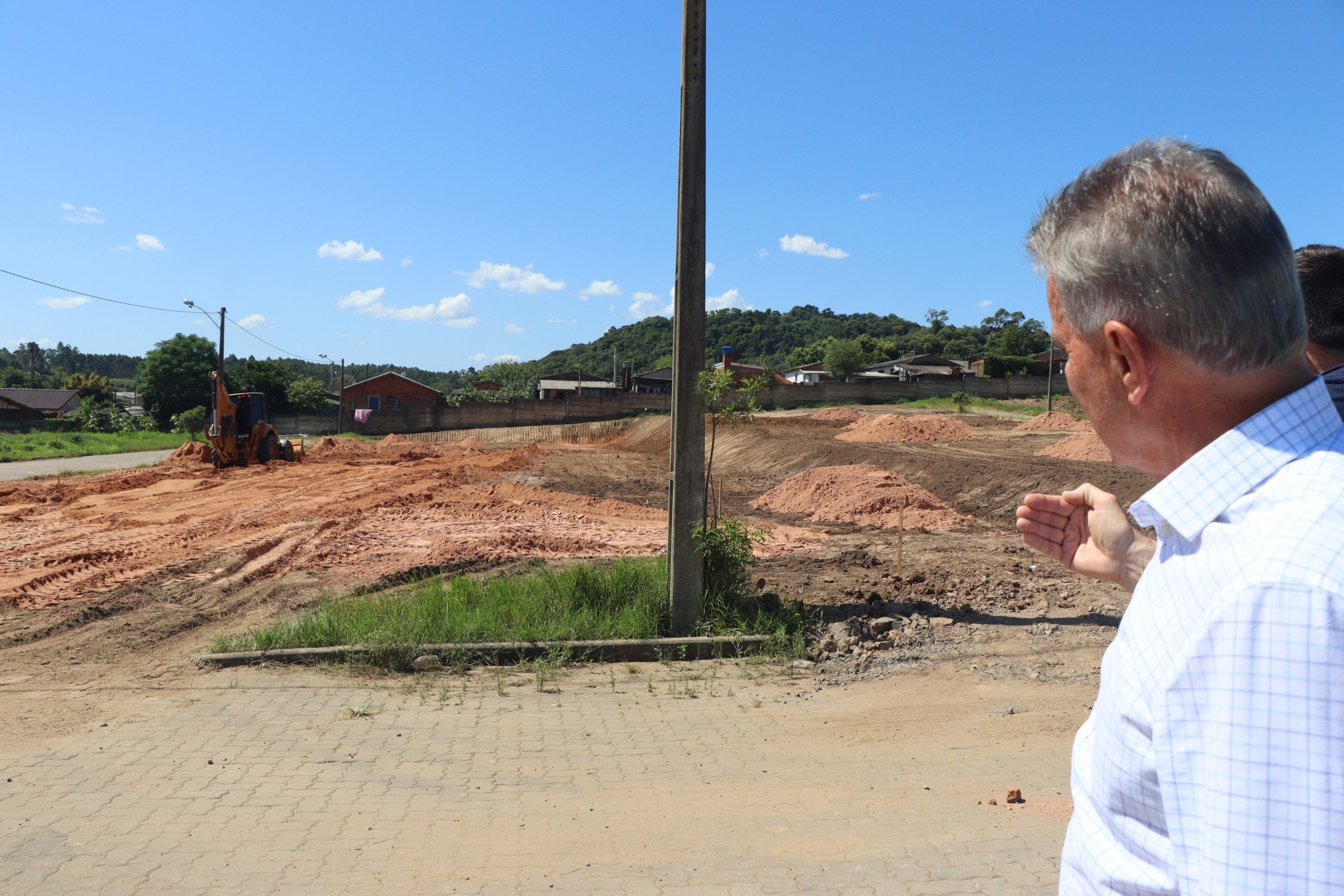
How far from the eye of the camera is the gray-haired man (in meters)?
0.98

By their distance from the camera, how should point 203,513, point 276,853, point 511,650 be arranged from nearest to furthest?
point 276,853, point 511,650, point 203,513

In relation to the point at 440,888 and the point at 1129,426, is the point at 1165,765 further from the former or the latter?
the point at 440,888

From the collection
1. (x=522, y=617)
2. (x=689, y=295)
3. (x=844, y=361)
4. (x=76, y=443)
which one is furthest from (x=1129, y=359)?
(x=844, y=361)

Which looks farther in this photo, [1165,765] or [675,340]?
[675,340]

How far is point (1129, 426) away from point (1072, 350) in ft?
0.49

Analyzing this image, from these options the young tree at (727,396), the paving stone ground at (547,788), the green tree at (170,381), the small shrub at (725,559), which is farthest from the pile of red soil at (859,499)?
the green tree at (170,381)

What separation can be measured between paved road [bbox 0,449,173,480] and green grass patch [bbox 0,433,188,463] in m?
0.93

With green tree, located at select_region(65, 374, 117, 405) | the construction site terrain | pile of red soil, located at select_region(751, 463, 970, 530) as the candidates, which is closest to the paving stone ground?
the construction site terrain

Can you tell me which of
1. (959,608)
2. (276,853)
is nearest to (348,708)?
(276,853)

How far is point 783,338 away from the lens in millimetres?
146000

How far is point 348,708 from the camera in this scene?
655 cm

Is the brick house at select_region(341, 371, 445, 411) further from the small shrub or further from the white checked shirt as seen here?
the white checked shirt

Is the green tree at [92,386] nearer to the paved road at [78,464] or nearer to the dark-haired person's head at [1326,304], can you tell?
the paved road at [78,464]

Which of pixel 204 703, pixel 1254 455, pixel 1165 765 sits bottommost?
pixel 204 703
